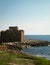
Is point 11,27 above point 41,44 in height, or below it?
above

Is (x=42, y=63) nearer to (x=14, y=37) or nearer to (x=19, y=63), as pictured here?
(x=19, y=63)

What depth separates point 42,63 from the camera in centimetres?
1585

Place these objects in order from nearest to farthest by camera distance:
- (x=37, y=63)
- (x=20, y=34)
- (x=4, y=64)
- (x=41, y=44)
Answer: (x=4, y=64)
(x=37, y=63)
(x=20, y=34)
(x=41, y=44)

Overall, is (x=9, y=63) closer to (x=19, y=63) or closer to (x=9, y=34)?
(x=19, y=63)

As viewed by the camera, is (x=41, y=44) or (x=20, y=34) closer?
(x=20, y=34)

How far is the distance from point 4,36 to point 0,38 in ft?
12.2

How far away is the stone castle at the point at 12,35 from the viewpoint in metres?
107

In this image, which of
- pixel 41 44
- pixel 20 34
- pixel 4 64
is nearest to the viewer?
pixel 4 64

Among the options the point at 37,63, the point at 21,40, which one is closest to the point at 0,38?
the point at 21,40

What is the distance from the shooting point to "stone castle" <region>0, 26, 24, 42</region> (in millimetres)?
106981

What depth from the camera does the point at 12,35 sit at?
4250 inches

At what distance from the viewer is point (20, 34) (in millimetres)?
105938

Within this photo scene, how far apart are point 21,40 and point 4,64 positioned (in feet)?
313

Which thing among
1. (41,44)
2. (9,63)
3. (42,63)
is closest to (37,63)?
(42,63)
